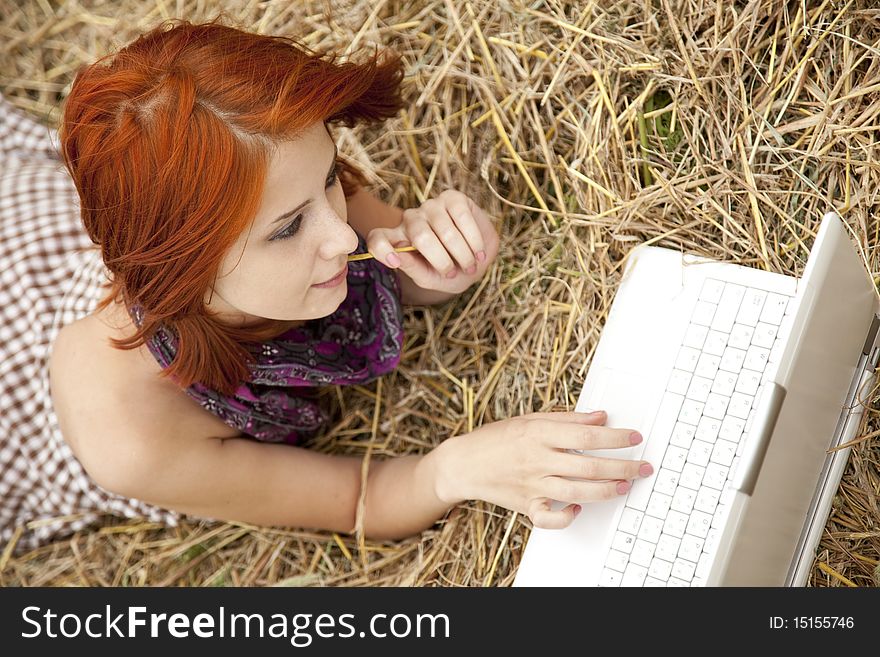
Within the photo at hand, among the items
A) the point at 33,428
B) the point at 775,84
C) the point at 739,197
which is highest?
the point at 775,84

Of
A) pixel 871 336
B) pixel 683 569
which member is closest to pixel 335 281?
pixel 683 569

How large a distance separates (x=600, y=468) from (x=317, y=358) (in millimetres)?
517

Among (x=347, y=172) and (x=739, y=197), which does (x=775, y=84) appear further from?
(x=347, y=172)

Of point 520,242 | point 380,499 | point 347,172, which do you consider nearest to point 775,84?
point 520,242

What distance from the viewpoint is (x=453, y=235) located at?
4.33ft

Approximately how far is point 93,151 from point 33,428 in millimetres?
738

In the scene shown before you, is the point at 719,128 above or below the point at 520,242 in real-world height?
above

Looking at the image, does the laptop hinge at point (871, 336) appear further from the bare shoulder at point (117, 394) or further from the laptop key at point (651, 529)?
the bare shoulder at point (117, 394)

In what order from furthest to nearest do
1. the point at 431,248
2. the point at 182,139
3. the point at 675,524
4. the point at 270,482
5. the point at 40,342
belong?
1. the point at 40,342
2. the point at 270,482
3. the point at 431,248
4. the point at 675,524
5. the point at 182,139

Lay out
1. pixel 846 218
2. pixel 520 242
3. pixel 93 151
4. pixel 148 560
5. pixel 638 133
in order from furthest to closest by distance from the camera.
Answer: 1. pixel 148 560
2. pixel 520 242
3. pixel 638 133
4. pixel 846 218
5. pixel 93 151

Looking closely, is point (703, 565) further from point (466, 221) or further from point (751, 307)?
point (466, 221)

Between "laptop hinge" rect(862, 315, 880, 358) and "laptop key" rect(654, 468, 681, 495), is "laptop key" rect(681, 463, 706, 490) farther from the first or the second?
"laptop hinge" rect(862, 315, 880, 358)

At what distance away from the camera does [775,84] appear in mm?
1353

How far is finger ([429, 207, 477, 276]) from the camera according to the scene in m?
1.32
